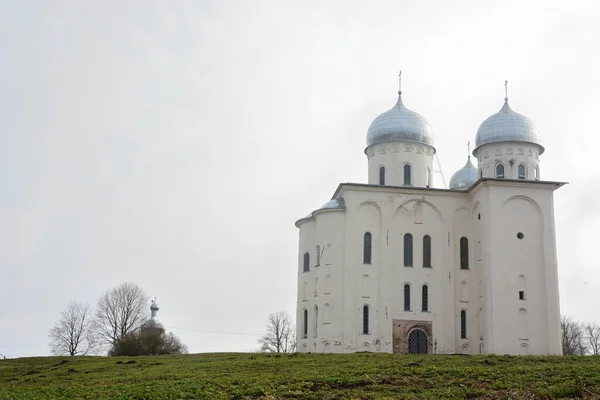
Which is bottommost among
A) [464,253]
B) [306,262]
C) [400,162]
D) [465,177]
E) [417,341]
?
[417,341]

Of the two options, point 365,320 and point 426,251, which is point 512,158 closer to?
point 426,251

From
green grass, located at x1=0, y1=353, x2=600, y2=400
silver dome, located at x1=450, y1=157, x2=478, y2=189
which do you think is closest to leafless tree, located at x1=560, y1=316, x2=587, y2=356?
silver dome, located at x1=450, y1=157, x2=478, y2=189

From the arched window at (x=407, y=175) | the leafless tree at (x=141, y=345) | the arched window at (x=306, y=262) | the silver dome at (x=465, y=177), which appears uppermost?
the silver dome at (x=465, y=177)

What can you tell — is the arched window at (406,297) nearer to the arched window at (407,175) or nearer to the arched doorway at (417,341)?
the arched doorway at (417,341)

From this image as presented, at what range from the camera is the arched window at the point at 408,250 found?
39781mm

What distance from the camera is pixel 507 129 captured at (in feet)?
141

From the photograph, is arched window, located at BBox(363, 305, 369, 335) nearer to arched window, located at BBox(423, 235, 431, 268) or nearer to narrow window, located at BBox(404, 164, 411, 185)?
arched window, located at BBox(423, 235, 431, 268)

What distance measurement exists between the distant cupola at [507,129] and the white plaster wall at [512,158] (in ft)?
0.98

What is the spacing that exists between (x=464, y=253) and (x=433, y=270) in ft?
7.10

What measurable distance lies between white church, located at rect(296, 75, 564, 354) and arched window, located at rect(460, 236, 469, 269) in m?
0.06

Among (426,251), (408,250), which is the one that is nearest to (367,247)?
(408,250)

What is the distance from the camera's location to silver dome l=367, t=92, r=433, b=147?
1737 inches

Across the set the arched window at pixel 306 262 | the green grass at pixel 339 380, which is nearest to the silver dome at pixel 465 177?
the arched window at pixel 306 262

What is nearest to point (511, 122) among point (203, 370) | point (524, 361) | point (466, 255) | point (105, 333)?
point (466, 255)
